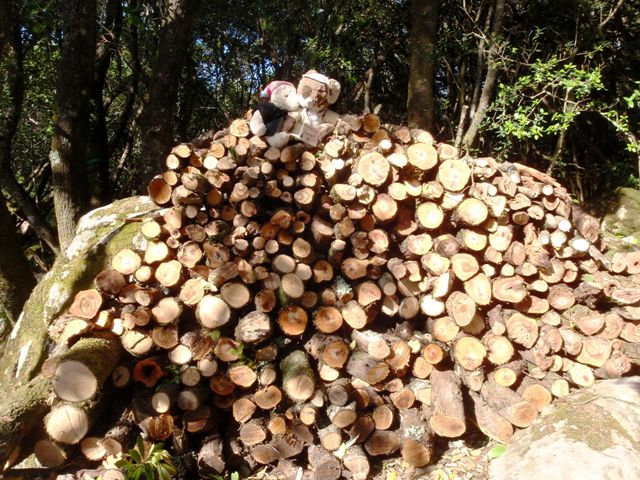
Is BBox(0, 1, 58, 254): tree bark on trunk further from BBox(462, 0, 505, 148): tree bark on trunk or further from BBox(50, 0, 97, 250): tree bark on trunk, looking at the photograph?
BBox(462, 0, 505, 148): tree bark on trunk

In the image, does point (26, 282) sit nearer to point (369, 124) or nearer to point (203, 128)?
point (369, 124)

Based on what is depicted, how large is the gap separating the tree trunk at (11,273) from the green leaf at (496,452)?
13.3ft

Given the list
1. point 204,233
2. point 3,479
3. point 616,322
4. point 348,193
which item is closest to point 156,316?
point 204,233

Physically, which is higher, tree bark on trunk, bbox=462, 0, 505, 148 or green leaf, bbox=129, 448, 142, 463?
tree bark on trunk, bbox=462, 0, 505, 148

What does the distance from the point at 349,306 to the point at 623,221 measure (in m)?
2.59

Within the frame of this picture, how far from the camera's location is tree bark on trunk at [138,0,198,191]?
14.8ft

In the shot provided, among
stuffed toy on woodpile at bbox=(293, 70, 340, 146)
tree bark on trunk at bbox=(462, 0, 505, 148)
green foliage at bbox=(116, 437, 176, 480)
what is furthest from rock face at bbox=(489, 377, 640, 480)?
tree bark on trunk at bbox=(462, 0, 505, 148)

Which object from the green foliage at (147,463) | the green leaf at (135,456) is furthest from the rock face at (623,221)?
the green leaf at (135,456)

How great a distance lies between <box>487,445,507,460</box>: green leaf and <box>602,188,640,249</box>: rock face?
188cm

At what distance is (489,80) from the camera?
4789mm

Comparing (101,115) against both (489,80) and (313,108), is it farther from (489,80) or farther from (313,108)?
(489,80)

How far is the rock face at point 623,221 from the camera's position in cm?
344

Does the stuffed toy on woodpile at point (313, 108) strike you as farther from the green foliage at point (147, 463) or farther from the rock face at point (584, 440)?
the rock face at point (584, 440)

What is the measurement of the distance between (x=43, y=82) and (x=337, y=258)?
22.7 ft
